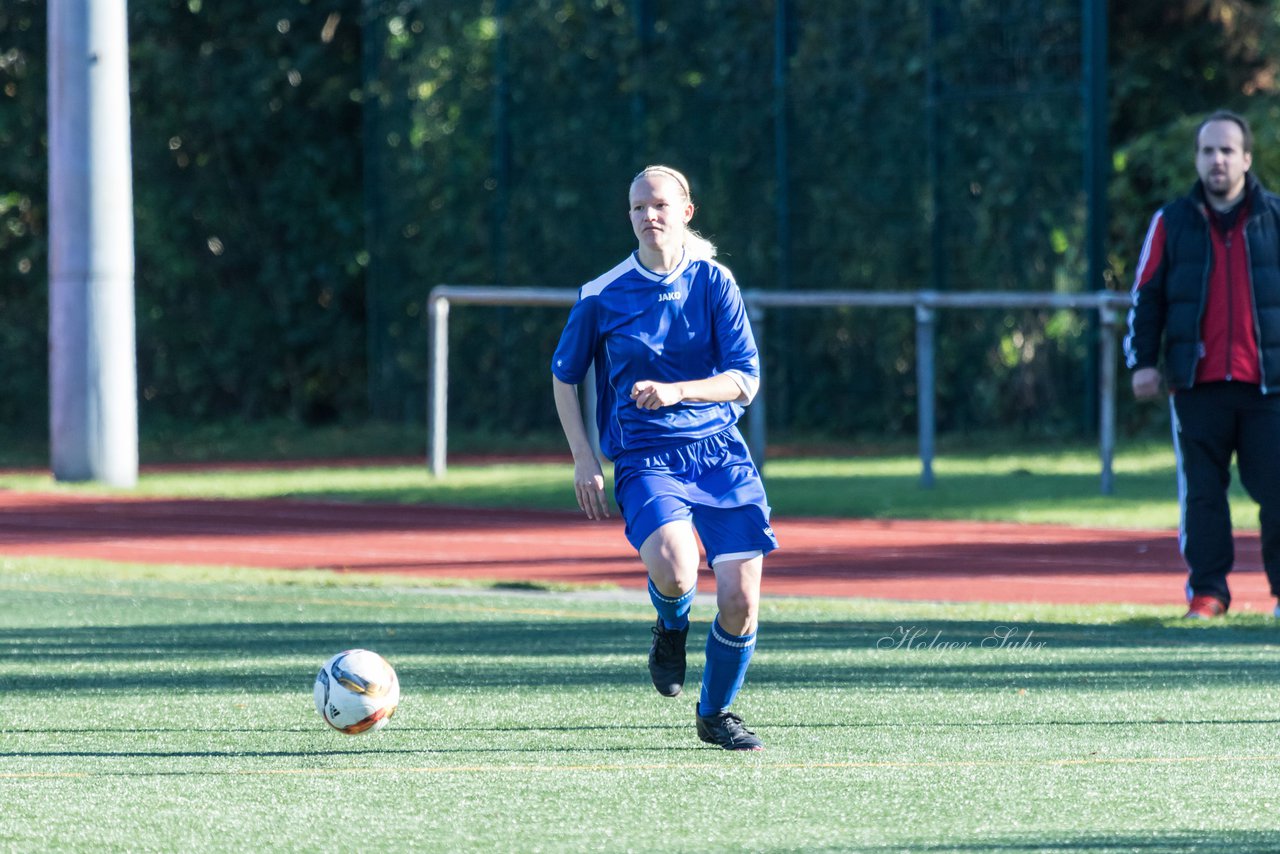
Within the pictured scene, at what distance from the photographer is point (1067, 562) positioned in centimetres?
1173

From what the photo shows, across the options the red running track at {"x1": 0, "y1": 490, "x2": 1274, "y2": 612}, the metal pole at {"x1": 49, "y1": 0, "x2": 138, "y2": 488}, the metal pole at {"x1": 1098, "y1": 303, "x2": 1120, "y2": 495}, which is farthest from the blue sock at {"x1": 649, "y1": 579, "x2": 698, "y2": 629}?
the metal pole at {"x1": 49, "y1": 0, "x2": 138, "y2": 488}

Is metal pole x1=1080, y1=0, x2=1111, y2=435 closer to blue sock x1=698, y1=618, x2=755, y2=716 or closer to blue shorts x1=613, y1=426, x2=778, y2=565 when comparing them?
blue shorts x1=613, y1=426, x2=778, y2=565

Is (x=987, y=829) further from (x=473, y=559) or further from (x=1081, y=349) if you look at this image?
(x=1081, y=349)

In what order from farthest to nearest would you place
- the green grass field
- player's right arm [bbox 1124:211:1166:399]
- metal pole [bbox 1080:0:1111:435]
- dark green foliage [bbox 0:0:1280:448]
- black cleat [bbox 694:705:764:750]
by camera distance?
1. dark green foliage [bbox 0:0:1280:448]
2. metal pole [bbox 1080:0:1111:435]
3. player's right arm [bbox 1124:211:1166:399]
4. black cleat [bbox 694:705:764:750]
5. the green grass field

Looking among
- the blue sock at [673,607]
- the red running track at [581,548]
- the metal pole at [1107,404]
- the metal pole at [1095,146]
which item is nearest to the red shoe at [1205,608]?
the red running track at [581,548]

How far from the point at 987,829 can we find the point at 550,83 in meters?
17.8

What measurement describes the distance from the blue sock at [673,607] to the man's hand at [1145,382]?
9.69 feet

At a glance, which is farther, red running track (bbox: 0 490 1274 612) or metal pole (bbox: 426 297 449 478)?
metal pole (bbox: 426 297 449 478)

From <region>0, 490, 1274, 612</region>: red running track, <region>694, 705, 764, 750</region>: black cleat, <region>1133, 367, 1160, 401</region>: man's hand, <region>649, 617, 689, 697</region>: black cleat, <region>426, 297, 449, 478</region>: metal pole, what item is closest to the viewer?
<region>694, 705, 764, 750</region>: black cleat

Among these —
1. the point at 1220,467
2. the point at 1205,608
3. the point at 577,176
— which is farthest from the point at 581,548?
the point at 577,176

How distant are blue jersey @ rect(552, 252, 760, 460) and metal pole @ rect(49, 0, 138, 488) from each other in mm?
11284

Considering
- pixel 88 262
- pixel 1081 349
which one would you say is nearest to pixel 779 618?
pixel 88 262

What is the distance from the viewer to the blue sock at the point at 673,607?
6229 millimetres

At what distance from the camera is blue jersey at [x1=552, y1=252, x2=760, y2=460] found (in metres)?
6.15
